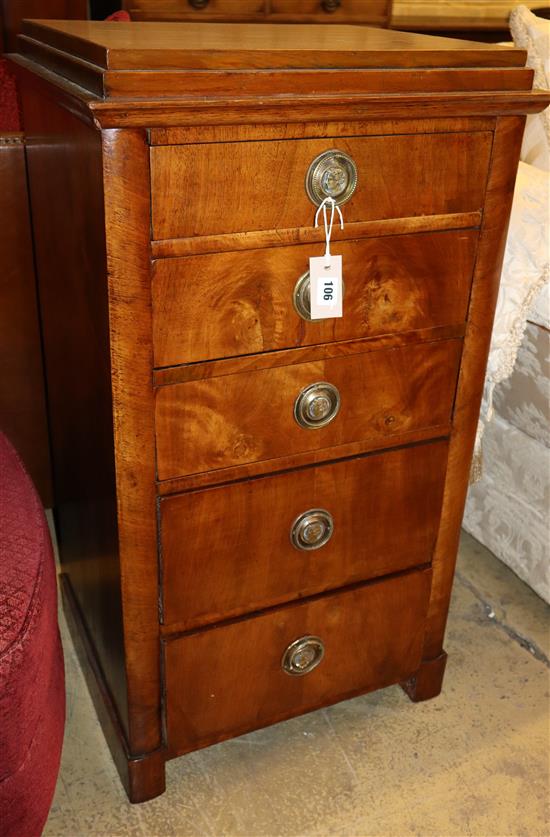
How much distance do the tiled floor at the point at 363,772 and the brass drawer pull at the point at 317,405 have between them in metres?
0.52

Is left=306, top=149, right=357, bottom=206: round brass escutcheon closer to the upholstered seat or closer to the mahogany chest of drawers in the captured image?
the mahogany chest of drawers

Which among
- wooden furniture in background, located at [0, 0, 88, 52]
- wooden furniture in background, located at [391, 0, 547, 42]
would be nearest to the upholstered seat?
wooden furniture in background, located at [0, 0, 88, 52]

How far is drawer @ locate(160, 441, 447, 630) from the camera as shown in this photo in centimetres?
95

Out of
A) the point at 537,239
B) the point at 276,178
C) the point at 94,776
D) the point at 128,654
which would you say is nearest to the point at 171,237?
the point at 276,178

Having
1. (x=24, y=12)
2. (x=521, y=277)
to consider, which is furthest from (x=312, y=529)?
(x=24, y=12)

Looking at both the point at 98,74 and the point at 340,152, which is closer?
the point at 98,74

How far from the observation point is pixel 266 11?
2.00m

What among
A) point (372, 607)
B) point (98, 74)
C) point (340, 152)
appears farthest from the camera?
point (372, 607)

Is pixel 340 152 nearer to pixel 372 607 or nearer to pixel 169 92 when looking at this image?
pixel 169 92

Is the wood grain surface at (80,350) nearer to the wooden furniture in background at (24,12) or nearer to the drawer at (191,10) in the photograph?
the wooden furniture in background at (24,12)

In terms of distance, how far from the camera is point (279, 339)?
0.90m

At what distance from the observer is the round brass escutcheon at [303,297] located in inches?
34.4

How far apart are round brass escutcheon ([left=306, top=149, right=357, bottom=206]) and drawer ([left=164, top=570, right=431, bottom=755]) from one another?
515mm

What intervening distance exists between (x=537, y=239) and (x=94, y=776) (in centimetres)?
98
